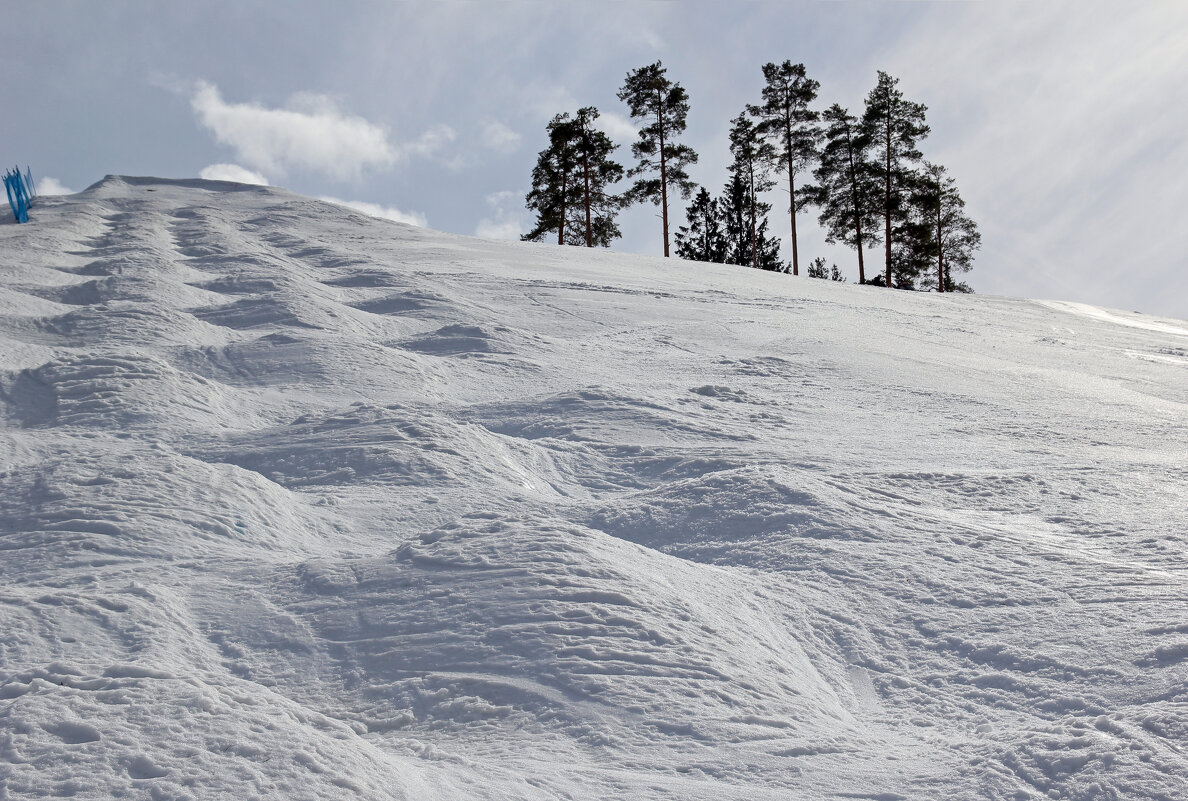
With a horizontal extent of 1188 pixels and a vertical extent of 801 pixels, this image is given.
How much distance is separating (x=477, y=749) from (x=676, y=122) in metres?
27.6

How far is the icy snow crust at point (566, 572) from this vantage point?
5.86 ft

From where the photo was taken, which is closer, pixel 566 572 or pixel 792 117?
pixel 566 572

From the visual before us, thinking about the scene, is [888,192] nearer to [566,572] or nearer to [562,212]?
[562,212]

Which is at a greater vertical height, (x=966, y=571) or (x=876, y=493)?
(x=876, y=493)

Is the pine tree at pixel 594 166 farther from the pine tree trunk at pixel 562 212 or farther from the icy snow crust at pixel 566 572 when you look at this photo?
the icy snow crust at pixel 566 572

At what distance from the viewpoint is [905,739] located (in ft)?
6.55

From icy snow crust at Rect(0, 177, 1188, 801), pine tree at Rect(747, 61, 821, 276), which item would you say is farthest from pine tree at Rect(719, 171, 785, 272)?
icy snow crust at Rect(0, 177, 1188, 801)

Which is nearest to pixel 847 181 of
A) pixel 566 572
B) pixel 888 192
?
pixel 888 192

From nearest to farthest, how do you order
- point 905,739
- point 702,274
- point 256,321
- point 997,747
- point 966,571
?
point 997,747, point 905,739, point 966,571, point 256,321, point 702,274

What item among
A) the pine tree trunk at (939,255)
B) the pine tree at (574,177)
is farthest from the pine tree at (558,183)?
the pine tree trunk at (939,255)

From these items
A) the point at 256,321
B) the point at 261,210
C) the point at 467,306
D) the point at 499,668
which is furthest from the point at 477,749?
the point at 261,210

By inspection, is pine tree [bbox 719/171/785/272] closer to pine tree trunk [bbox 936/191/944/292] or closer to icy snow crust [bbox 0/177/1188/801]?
pine tree trunk [bbox 936/191/944/292]

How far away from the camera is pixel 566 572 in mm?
2484

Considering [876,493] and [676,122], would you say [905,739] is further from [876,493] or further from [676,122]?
[676,122]
